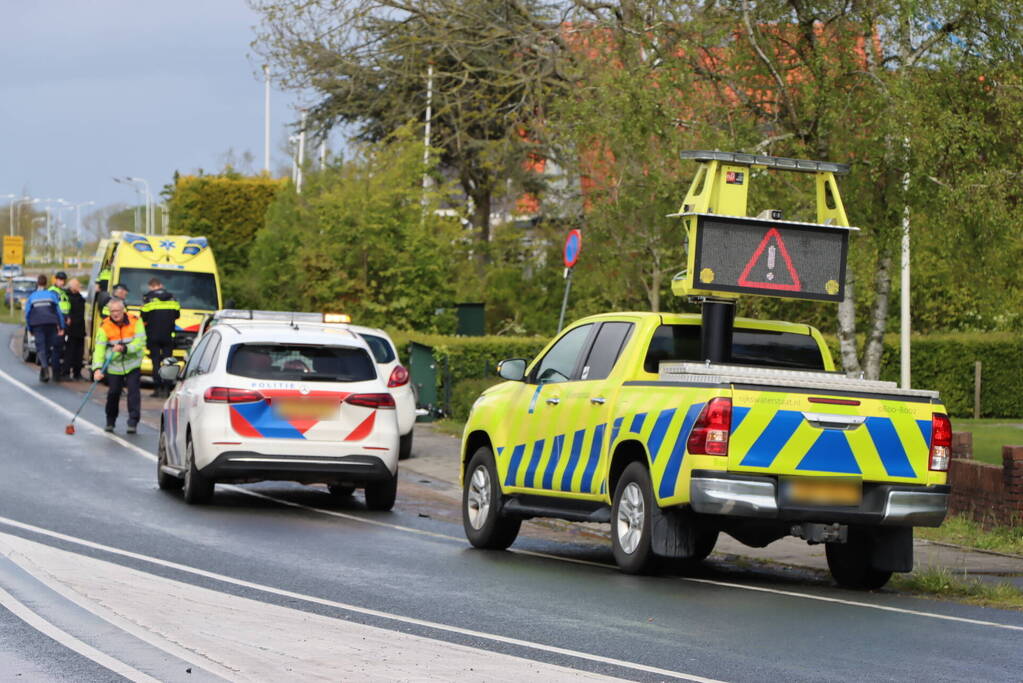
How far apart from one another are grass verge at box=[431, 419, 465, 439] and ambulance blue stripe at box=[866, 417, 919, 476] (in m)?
13.9

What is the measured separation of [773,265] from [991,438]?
379 inches

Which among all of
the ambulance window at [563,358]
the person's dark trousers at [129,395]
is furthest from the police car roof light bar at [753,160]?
the person's dark trousers at [129,395]

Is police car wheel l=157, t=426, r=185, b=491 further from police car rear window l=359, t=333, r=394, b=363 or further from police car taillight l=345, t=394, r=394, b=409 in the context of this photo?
police car rear window l=359, t=333, r=394, b=363

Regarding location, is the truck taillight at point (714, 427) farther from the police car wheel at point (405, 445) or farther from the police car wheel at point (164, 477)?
the police car wheel at point (405, 445)

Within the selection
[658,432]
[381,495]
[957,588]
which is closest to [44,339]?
[381,495]

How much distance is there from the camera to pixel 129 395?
22.4 meters

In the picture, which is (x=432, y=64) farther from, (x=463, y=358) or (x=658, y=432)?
(x=658, y=432)

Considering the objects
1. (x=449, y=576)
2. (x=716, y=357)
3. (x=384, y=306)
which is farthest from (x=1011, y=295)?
(x=384, y=306)

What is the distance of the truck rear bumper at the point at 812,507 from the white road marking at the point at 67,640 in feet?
13.1

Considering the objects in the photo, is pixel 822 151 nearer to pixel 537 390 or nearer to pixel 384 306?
pixel 537 390

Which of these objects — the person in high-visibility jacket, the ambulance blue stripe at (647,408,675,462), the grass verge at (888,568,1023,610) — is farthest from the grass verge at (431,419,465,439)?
the ambulance blue stripe at (647,408,675,462)

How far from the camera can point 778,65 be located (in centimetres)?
1794

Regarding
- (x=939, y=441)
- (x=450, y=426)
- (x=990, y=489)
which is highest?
(x=939, y=441)

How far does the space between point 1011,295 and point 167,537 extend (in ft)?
30.3
